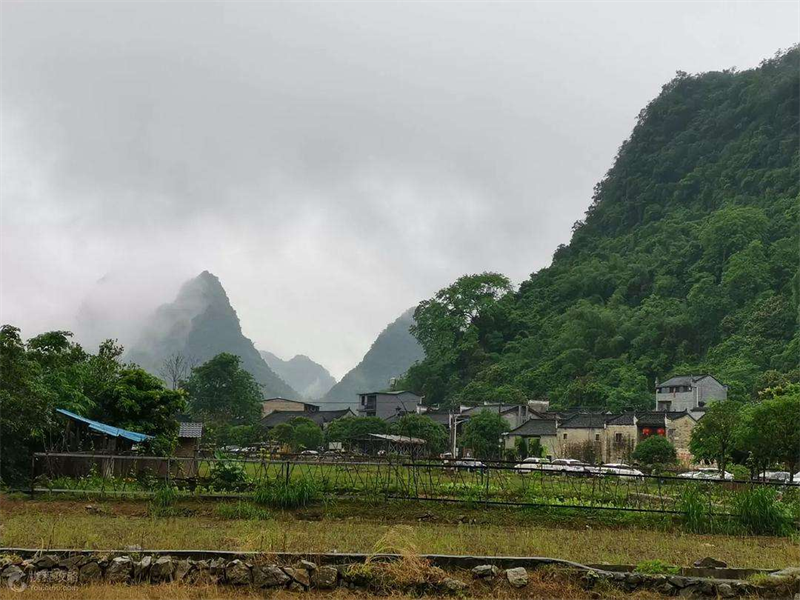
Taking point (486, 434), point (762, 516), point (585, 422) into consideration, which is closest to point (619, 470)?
point (762, 516)

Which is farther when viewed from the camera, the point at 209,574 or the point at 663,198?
the point at 663,198

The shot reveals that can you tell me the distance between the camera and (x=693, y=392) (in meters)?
67.1

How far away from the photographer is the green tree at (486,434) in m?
67.4

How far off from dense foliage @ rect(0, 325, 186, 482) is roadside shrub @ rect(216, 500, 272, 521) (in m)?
8.10

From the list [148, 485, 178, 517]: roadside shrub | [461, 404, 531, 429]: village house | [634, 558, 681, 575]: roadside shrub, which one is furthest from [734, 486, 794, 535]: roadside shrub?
[461, 404, 531, 429]: village house

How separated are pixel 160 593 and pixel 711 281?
8648 cm

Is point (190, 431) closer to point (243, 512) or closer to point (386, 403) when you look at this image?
point (243, 512)

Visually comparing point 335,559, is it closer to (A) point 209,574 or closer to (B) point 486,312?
(A) point 209,574

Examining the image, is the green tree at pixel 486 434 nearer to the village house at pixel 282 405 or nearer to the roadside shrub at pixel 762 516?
the village house at pixel 282 405

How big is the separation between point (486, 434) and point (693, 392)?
1790 cm

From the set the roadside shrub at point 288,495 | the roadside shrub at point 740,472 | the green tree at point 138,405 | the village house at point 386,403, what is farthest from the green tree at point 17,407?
the village house at point 386,403

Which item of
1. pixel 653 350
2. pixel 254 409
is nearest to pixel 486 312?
pixel 653 350

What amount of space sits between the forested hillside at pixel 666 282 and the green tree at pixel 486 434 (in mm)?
13873

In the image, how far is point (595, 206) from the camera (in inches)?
5226
